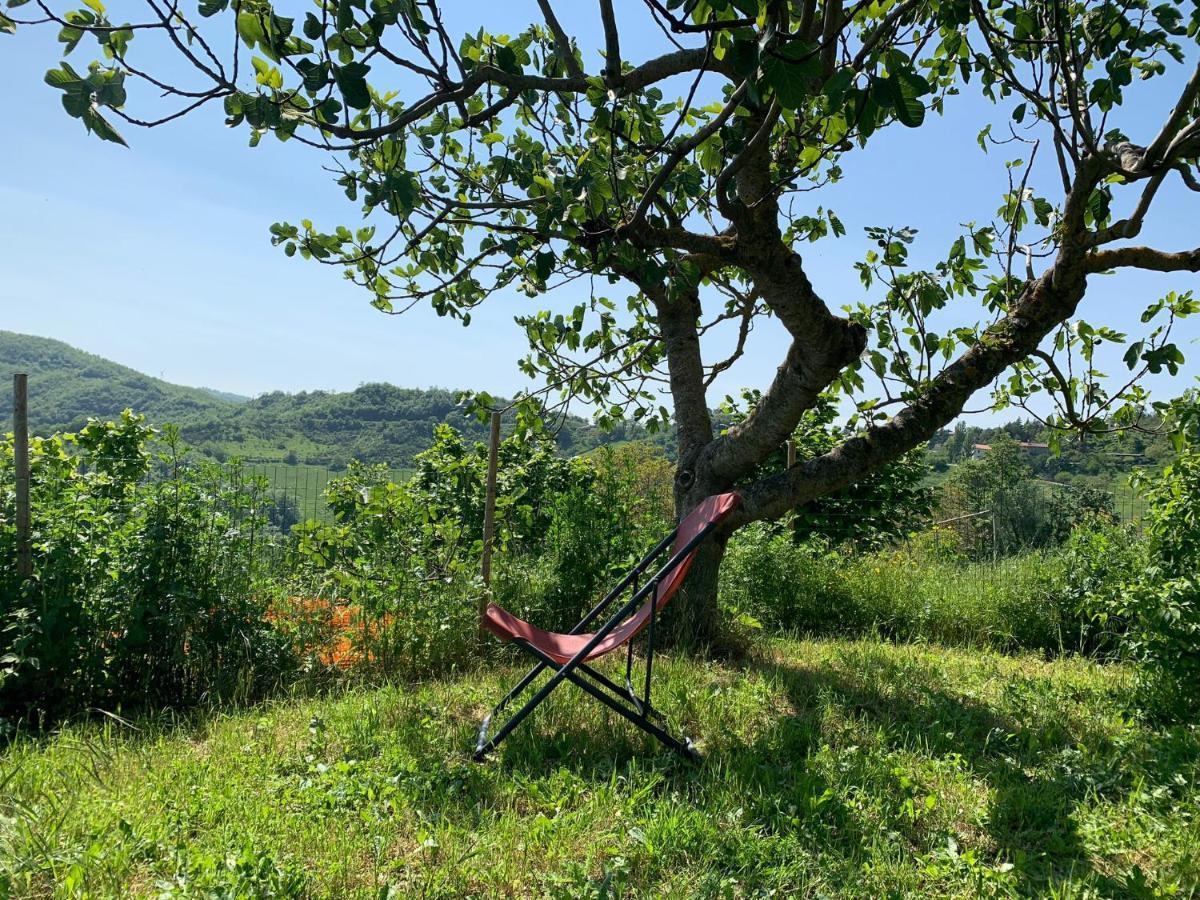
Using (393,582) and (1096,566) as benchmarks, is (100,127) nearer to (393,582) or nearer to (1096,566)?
(393,582)

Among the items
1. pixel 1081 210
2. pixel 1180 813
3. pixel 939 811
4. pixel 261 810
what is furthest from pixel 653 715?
pixel 1081 210

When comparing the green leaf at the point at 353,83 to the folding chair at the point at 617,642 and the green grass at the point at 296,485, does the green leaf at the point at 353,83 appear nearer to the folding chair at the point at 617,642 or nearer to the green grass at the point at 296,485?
the folding chair at the point at 617,642

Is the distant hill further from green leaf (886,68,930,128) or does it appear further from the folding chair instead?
green leaf (886,68,930,128)

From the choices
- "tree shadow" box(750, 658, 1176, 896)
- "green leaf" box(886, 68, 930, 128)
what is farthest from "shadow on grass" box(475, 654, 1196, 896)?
"green leaf" box(886, 68, 930, 128)

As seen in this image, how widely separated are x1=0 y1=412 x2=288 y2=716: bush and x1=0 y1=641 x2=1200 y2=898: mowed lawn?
0.44 m

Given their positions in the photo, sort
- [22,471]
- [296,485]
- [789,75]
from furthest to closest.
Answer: [296,485], [22,471], [789,75]

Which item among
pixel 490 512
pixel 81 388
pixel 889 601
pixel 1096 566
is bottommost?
pixel 889 601

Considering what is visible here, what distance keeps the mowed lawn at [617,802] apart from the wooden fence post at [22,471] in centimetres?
94

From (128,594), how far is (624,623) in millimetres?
2524

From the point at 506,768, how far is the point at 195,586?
2.09m

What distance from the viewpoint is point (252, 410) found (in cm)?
6794

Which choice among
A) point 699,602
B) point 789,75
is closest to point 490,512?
point 699,602

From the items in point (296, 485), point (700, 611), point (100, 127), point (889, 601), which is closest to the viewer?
point (100, 127)

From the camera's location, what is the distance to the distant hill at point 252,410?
52.2 metres
